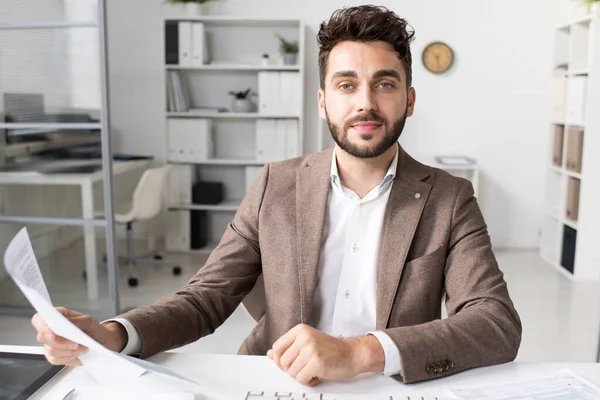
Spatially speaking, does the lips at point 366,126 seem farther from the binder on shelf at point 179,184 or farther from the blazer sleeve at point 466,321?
the binder on shelf at point 179,184

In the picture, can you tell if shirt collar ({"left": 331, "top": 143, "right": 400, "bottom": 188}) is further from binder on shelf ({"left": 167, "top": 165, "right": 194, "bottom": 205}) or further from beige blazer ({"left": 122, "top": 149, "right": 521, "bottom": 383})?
binder on shelf ({"left": 167, "top": 165, "right": 194, "bottom": 205})

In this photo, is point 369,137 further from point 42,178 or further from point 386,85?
point 42,178

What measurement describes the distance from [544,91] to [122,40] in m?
3.66

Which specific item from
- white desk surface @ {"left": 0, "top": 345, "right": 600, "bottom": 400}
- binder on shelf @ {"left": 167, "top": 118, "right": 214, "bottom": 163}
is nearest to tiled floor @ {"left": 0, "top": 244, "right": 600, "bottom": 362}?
binder on shelf @ {"left": 167, "top": 118, "right": 214, "bottom": 163}

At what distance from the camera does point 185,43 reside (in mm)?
5059

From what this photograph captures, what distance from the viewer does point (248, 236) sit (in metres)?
1.54

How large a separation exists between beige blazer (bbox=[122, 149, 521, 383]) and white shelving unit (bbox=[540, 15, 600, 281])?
338cm

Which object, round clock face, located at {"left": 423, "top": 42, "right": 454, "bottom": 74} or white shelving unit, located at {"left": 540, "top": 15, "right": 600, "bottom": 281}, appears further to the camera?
round clock face, located at {"left": 423, "top": 42, "right": 454, "bottom": 74}

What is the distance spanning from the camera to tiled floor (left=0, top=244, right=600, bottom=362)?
3.24 meters

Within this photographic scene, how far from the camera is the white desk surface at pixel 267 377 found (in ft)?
3.47

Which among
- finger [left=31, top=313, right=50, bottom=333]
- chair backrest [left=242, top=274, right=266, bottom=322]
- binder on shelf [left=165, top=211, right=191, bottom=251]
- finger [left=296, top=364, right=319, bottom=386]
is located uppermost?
finger [left=31, top=313, right=50, bottom=333]

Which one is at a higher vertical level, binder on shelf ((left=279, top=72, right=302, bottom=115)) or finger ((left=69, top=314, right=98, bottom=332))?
binder on shelf ((left=279, top=72, right=302, bottom=115))

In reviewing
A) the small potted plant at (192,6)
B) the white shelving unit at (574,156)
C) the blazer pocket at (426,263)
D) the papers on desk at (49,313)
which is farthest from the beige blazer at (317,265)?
the small potted plant at (192,6)

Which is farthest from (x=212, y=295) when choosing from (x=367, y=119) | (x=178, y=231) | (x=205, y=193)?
(x=178, y=231)
